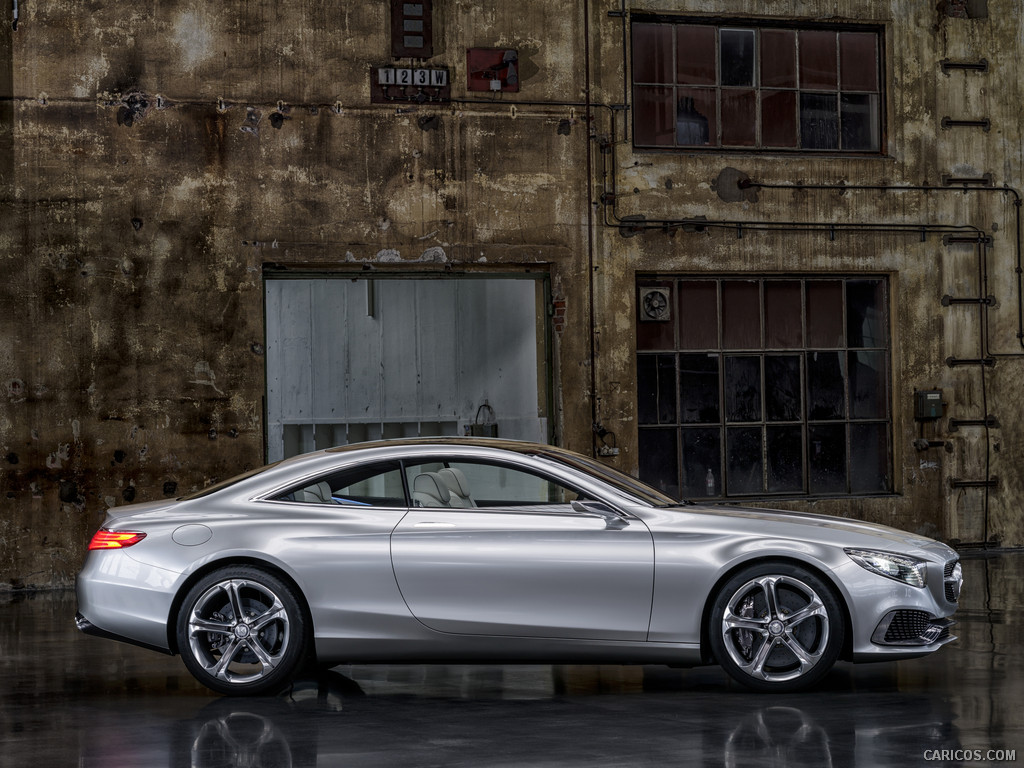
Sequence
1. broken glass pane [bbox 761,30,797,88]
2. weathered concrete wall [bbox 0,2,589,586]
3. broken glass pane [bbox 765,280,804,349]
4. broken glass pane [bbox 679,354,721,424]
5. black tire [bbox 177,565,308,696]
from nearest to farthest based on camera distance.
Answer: black tire [bbox 177,565,308,696] → weathered concrete wall [bbox 0,2,589,586] → broken glass pane [bbox 679,354,721,424] → broken glass pane [bbox 765,280,804,349] → broken glass pane [bbox 761,30,797,88]

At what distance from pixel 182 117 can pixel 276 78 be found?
3.28 feet

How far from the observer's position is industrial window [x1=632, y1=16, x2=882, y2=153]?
1555 cm

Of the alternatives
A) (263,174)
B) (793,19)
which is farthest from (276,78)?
(793,19)

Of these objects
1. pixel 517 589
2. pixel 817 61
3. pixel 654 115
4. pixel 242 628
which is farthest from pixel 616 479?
pixel 817 61

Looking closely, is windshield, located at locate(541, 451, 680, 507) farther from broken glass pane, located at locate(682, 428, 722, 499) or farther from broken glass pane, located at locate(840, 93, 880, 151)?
broken glass pane, located at locate(840, 93, 880, 151)

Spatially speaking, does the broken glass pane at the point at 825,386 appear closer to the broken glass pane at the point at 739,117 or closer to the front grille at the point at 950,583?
the broken glass pane at the point at 739,117

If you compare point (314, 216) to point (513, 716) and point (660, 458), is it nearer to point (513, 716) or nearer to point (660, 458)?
point (660, 458)

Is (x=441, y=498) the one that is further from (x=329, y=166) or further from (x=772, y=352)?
(x=772, y=352)

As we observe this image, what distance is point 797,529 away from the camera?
8.04 metres

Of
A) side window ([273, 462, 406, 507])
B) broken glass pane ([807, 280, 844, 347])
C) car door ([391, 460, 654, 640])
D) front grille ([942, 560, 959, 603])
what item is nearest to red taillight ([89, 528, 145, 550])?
side window ([273, 462, 406, 507])

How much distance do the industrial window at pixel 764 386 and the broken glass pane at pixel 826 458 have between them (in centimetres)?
1

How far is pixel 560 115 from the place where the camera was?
15.1m

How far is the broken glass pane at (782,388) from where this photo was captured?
15688mm

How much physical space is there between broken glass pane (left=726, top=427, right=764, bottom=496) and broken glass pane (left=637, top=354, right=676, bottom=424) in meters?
0.71
